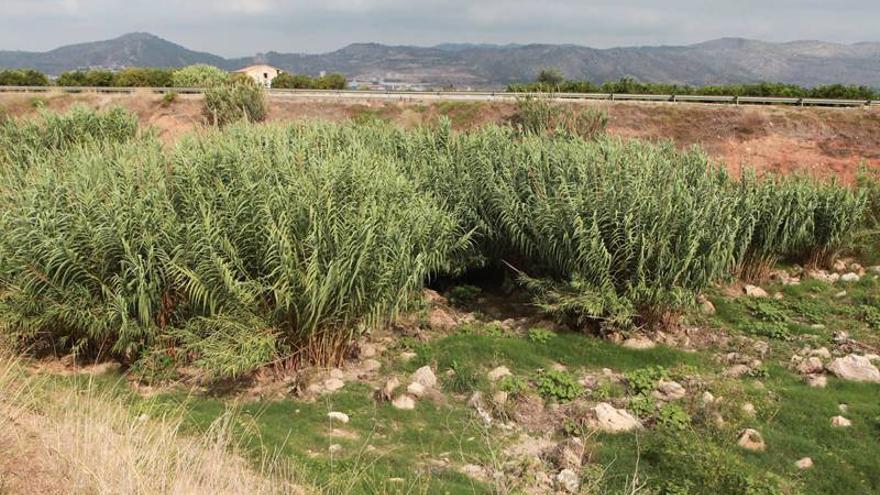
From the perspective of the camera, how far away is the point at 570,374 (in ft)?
29.0

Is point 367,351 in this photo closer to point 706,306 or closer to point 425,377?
point 425,377

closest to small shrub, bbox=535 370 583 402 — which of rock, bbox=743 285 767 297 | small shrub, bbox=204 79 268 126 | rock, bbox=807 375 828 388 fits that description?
rock, bbox=807 375 828 388

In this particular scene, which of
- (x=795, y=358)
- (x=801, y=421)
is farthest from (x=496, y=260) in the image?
(x=801, y=421)

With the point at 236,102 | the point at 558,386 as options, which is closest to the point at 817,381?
the point at 558,386

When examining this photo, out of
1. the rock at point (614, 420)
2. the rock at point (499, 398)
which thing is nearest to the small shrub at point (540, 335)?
the rock at point (499, 398)

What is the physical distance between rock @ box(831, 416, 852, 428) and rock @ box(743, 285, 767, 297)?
4.65 meters

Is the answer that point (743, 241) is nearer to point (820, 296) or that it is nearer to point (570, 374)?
point (820, 296)

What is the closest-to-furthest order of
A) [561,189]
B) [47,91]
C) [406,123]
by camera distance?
[561,189] → [406,123] → [47,91]

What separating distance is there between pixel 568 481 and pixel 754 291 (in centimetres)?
757

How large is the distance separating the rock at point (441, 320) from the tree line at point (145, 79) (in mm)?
27223

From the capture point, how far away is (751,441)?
676 cm

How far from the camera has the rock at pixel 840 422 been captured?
284 inches

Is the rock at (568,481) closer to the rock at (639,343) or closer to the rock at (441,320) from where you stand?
the rock at (639,343)

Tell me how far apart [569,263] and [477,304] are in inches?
89.3
